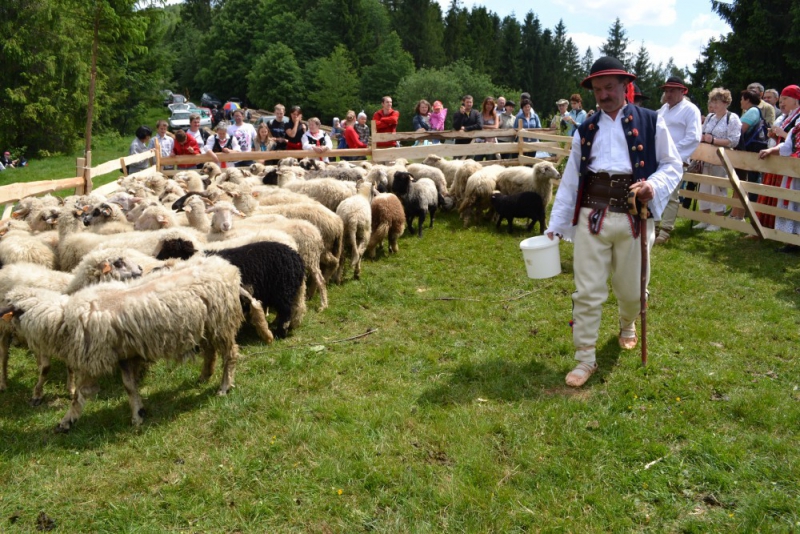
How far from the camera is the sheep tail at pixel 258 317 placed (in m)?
5.36

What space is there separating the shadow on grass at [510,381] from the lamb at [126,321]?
1.94 metres

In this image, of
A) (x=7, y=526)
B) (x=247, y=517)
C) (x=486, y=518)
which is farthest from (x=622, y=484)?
(x=7, y=526)

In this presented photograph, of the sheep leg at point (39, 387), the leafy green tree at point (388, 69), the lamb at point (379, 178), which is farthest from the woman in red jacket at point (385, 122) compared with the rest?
the leafy green tree at point (388, 69)

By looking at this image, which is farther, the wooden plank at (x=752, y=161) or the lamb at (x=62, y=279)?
the wooden plank at (x=752, y=161)

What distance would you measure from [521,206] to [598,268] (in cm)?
559

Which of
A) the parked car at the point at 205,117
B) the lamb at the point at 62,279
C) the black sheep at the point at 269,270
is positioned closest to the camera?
the lamb at the point at 62,279

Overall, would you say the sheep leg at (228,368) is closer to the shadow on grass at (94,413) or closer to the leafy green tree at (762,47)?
the shadow on grass at (94,413)

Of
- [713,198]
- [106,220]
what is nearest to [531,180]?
[713,198]

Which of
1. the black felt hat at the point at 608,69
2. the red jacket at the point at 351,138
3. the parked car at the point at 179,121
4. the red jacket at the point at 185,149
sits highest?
the parked car at the point at 179,121

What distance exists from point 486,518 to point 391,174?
8506 millimetres

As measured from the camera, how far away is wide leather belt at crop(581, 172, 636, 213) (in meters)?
4.75

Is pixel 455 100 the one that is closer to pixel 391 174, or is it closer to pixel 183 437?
pixel 391 174

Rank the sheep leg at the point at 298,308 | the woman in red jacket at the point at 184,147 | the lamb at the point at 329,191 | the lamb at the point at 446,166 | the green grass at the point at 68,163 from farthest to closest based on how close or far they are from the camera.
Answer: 1. the green grass at the point at 68,163
2. the lamb at the point at 446,166
3. the woman in red jacket at the point at 184,147
4. the lamb at the point at 329,191
5. the sheep leg at the point at 298,308

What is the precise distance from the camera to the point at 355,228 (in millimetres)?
8227
